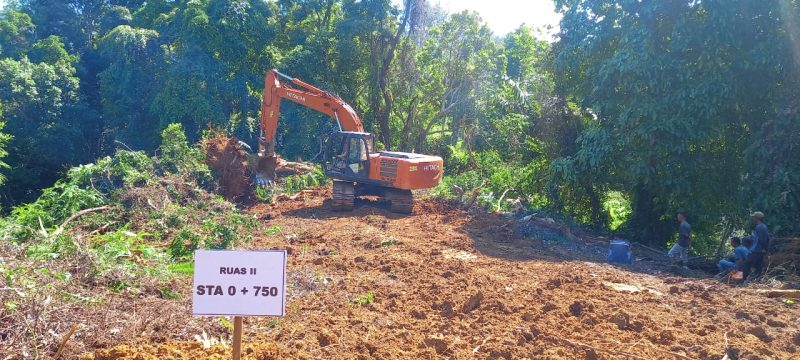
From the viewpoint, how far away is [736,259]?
11234mm

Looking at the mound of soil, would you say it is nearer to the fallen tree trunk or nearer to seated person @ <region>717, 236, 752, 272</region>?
seated person @ <region>717, 236, 752, 272</region>

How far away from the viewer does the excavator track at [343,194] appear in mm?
16000

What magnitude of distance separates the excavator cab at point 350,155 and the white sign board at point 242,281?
1135 centimetres

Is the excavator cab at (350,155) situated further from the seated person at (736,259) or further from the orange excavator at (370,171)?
the seated person at (736,259)

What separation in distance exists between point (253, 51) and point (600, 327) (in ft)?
76.4

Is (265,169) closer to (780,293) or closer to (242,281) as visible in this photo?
(780,293)

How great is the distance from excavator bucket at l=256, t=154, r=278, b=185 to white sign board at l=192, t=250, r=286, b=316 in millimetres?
13777

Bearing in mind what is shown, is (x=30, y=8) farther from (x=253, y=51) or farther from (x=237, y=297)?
(x=237, y=297)

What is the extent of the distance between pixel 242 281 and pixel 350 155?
37.7 ft

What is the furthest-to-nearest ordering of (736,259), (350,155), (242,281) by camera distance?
(350,155), (736,259), (242,281)

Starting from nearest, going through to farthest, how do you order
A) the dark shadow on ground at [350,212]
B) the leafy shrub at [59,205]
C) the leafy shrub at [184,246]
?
the leafy shrub at [184,246] < the leafy shrub at [59,205] < the dark shadow on ground at [350,212]

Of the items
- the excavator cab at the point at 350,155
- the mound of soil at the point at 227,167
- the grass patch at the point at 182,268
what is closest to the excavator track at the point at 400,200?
the excavator cab at the point at 350,155

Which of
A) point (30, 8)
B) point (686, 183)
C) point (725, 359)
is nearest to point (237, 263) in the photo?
point (725, 359)

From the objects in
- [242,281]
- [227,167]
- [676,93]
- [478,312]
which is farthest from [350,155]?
[242,281]
